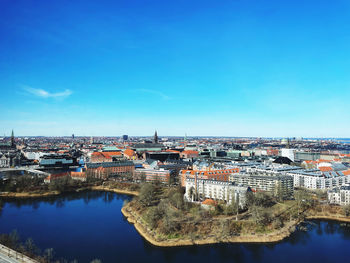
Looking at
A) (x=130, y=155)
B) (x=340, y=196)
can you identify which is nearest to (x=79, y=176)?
(x=130, y=155)

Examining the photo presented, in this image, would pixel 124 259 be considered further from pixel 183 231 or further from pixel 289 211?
pixel 289 211

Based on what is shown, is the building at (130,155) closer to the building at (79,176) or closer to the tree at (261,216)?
the building at (79,176)

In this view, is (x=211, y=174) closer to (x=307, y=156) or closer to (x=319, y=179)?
(x=319, y=179)

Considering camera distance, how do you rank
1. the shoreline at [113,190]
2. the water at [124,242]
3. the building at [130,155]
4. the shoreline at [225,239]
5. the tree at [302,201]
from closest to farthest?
the water at [124,242]
the shoreline at [225,239]
the tree at [302,201]
the shoreline at [113,190]
the building at [130,155]

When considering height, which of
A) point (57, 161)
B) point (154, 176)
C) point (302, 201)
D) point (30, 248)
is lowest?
point (30, 248)

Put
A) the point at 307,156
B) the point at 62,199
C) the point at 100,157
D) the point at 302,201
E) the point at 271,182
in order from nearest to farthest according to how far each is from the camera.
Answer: the point at 302,201 → the point at 271,182 → the point at 62,199 → the point at 100,157 → the point at 307,156

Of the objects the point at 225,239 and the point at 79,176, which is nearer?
the point at 225,239

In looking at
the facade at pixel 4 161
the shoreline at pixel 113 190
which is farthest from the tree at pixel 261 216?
the facade at pixel 4 161

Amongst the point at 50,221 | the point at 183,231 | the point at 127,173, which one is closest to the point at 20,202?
the point at 50,221
